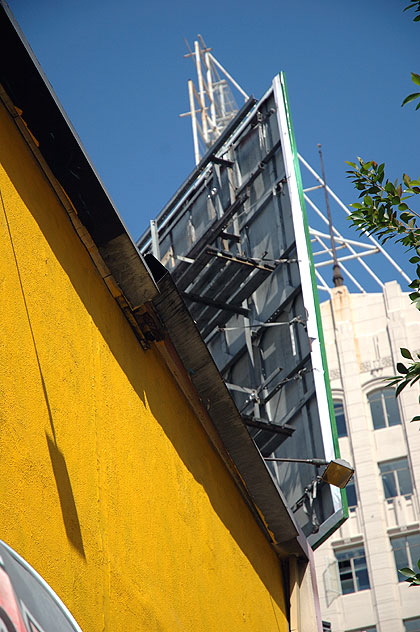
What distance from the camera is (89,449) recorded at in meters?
5.48

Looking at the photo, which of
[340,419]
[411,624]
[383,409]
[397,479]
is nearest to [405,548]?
[397,479]

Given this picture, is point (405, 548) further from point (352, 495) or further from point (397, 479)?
point (352, 495)

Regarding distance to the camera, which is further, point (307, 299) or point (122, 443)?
point (307, 299)

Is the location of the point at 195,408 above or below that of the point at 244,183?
below

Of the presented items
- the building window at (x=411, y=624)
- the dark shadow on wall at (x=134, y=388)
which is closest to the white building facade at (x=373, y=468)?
the building window at (x=411, y=624)

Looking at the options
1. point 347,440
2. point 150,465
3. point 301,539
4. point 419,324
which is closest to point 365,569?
point 347,440

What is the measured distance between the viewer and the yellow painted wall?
4707 millimetres

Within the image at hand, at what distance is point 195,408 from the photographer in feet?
26.3

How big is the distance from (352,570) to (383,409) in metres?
7.98

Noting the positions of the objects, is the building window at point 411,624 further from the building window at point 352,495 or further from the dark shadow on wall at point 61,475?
the dark shadow on wall at point 61,475

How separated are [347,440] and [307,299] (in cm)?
3362

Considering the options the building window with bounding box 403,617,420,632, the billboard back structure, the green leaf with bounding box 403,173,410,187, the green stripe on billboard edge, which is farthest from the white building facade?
the green leaf with bounding box 403,173,410,187

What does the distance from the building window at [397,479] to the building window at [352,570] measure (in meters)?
3.13

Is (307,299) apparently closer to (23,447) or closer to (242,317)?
(242,317)
